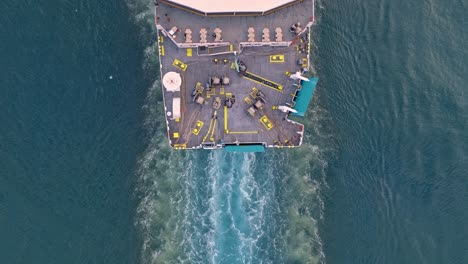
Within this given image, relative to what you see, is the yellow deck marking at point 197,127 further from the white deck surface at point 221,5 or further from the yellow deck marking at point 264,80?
the white deck surface at point 221,5

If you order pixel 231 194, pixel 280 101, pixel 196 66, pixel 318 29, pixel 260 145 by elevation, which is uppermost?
pixel 318 29

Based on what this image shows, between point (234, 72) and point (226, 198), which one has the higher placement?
point (234, 72)

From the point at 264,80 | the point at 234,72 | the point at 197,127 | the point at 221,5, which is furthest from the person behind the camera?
the point at 264,80

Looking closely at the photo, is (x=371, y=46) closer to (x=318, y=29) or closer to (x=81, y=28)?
(x=318, y=29)

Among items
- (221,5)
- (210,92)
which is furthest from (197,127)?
(221,5)

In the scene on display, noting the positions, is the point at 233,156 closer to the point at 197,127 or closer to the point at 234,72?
the point at 197,127

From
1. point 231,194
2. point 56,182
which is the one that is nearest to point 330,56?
point 231,194

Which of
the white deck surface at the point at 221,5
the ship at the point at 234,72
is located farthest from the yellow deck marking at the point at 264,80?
the white deck surface at the point at 221,5
